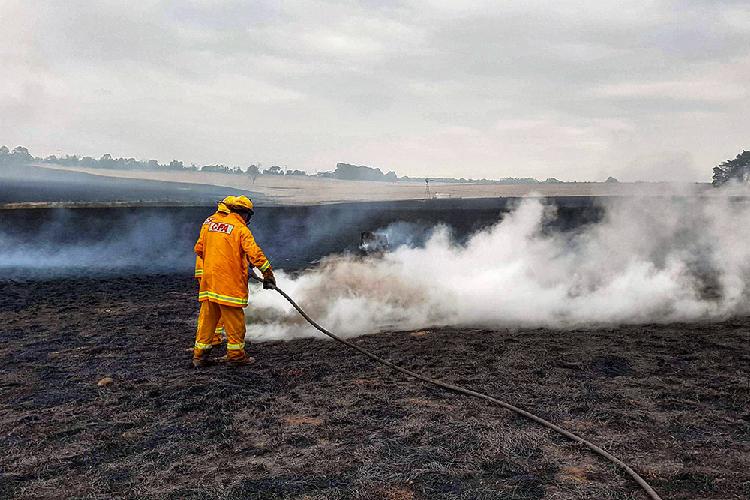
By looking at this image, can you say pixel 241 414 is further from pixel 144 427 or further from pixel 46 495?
pixel 46 495

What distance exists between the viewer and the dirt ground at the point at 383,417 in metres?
4.48

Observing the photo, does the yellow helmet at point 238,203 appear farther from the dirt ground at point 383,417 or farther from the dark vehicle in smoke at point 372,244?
the dark vehicle in smoke at point 372,244

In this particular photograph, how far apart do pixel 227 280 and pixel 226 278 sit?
0.03 meters

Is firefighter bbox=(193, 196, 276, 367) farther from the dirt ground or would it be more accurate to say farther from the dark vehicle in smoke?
the dark vehicle in smoke

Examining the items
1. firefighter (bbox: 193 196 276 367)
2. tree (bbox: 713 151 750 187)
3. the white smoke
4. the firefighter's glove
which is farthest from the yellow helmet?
tree (bbox: 713 151 750 187)

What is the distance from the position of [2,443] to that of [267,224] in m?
32.6

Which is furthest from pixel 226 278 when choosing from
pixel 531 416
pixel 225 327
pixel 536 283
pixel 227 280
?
pixel 536 283

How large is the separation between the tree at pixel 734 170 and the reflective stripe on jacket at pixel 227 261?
1686cm

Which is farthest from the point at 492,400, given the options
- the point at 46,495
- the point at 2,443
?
the point at 2,443

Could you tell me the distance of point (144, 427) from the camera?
5855 millimetres

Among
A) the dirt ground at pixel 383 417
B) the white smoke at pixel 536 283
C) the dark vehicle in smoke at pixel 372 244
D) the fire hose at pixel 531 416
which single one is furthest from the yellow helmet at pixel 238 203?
the dark vehicle in smoke at pixel 372 244

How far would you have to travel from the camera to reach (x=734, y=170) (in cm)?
2112

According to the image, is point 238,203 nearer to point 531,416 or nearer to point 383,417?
point 383,417

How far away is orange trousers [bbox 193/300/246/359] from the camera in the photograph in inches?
309
